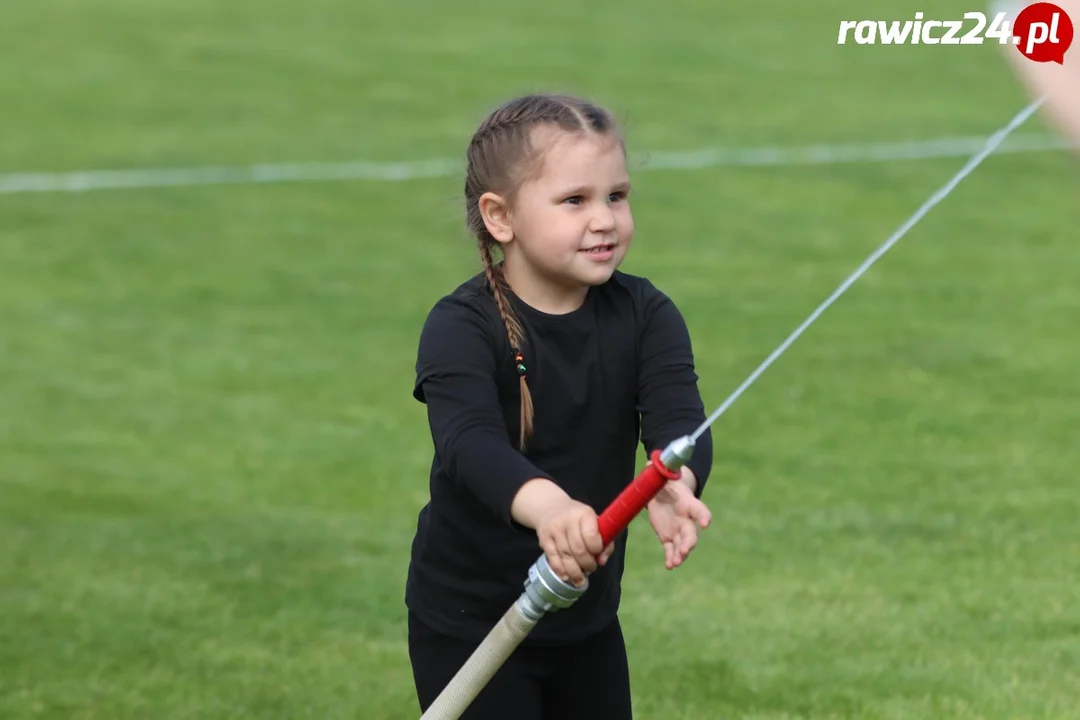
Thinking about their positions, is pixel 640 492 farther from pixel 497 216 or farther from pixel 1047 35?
pixel 1047 35

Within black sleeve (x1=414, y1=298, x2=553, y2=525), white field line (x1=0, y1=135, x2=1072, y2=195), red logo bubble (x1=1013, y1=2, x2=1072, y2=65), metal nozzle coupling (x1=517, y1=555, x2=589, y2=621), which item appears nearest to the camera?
red logo bubble (x1=1013, y1=2, x2=1072, y2=65)

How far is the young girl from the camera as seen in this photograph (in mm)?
3273

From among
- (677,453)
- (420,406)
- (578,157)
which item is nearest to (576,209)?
(578,157)

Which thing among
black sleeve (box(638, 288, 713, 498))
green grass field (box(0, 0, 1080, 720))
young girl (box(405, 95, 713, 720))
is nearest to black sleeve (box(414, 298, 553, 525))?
young girl (box(405, 95, 713, 720))

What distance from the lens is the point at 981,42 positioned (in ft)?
51.7

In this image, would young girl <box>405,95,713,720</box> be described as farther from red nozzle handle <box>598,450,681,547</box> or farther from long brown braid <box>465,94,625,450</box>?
red nozzle handle <box>598,450,681,547</box>

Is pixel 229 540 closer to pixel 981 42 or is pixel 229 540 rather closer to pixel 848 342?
pixel 848 342

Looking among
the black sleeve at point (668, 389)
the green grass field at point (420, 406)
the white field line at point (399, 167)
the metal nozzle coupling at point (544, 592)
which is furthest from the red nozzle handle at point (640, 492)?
the white field line at point (399, 167)

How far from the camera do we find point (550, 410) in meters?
3.31

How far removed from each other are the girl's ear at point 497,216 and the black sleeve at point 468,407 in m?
0.16

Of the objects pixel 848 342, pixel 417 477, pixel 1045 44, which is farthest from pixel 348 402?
pixel 1045 44

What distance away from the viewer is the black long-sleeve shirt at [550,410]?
3.27m

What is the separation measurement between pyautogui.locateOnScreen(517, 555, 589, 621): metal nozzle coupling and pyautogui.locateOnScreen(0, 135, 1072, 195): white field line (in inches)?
335

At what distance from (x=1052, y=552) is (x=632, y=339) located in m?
2.82
